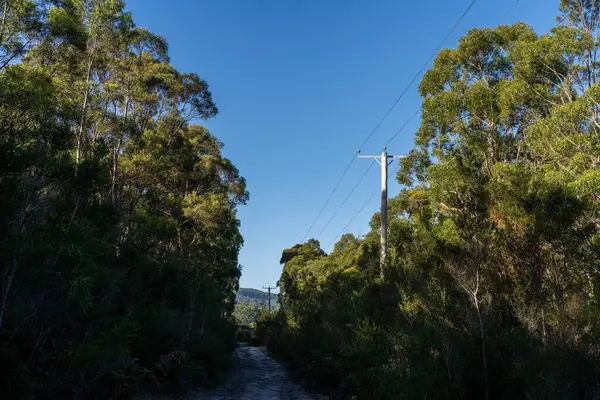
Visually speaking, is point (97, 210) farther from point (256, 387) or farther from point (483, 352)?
point (256, 387)

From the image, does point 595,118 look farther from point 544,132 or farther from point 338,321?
point 338,321

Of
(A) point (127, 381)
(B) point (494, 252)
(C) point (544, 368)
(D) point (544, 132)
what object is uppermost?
(D) point (544, 132)

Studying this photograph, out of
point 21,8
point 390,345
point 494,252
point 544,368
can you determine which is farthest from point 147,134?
point 544,368

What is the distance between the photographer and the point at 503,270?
8086mm

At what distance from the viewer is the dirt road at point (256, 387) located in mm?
13852

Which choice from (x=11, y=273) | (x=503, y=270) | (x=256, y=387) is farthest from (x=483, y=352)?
(x=256, y=387)

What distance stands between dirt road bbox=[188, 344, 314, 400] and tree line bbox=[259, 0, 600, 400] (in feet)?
4.18

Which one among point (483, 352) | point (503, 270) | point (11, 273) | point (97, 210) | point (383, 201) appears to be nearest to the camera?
point (11, 273)

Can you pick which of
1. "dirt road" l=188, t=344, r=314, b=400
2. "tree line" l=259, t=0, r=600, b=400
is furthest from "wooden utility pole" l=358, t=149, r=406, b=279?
"dirt road" l=188, t=344, r=314, b=400

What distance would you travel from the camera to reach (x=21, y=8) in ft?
40.9

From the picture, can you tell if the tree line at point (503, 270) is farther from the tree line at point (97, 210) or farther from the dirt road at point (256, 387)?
the tree line at point (97, 210)

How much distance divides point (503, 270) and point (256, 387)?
37.9ft

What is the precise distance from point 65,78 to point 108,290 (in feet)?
37.5

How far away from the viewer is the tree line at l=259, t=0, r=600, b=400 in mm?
6746
